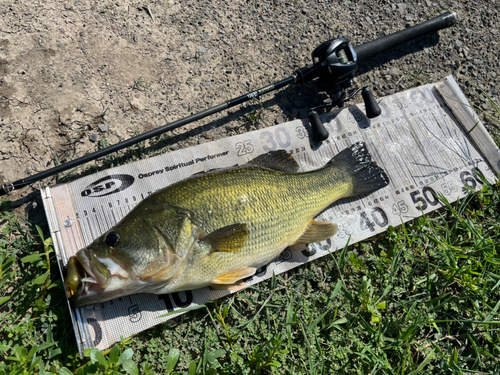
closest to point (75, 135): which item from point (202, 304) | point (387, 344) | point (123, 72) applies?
point (123, 72)

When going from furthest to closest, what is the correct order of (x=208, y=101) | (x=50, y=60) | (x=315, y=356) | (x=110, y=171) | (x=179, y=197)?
1. (x=208, y=101)
2. (x=50, y=60)
3. (x=110, y=171)
4. (x=315, y=356)
5. (x=179, y=197)

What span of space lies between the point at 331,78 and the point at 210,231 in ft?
6.40

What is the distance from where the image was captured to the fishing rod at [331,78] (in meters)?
3.01

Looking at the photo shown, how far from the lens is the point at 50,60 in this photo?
322 centimetres

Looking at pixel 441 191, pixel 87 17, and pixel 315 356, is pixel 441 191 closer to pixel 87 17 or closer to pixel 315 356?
pixel 315 356

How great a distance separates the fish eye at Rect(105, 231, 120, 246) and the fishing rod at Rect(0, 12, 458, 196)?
2.90ft

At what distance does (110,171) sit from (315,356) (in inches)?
90.5

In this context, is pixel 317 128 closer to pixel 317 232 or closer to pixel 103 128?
pixel 317 232

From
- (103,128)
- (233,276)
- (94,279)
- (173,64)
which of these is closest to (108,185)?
(103,128)

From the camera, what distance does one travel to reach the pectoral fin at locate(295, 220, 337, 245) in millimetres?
2932

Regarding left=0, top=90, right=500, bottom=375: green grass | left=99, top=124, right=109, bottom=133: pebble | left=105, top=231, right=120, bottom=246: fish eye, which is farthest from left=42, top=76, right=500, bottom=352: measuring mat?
left=105, top=231, right=120, bottom=246: fish eye

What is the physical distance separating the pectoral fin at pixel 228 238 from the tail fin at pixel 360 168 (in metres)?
1.19

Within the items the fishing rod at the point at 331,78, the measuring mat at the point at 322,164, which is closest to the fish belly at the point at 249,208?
the measuring mat at the point at 322,164

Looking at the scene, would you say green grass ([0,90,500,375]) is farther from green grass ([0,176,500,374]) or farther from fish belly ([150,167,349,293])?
fish belly ([150,167,349,293])
